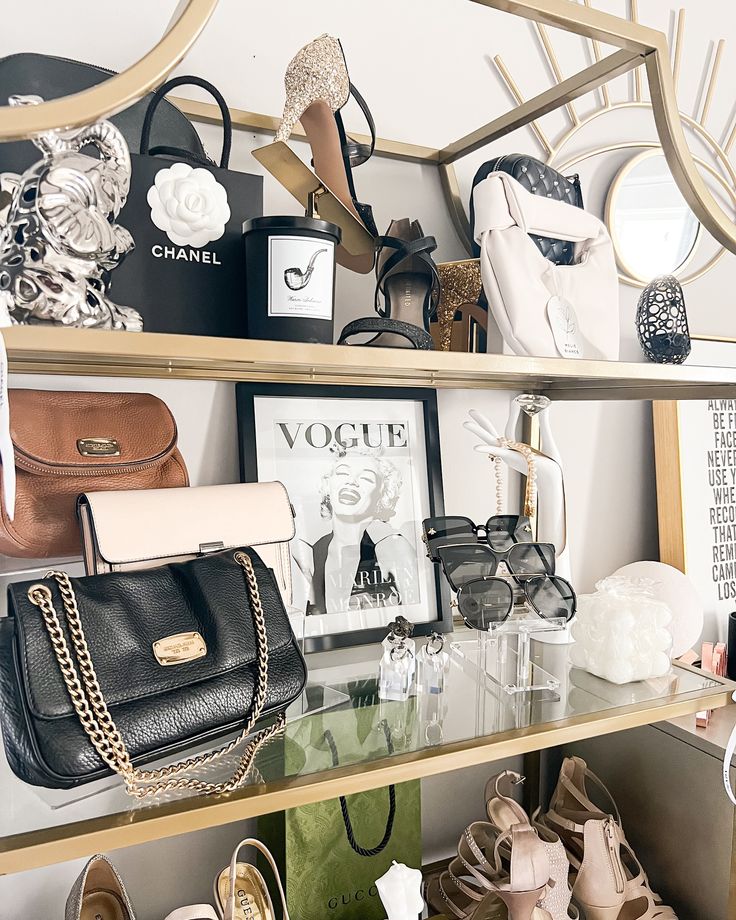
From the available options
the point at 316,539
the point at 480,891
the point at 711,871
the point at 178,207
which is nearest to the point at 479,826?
the point at 480,891

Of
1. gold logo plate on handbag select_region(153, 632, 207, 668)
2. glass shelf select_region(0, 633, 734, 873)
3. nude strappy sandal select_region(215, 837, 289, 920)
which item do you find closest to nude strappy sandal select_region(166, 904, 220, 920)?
nude strappy sandal select_region(215, 837, 289, 920)

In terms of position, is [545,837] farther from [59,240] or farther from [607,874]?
[59,240]

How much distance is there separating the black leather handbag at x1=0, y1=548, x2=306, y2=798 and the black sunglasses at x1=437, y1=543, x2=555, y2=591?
25cm

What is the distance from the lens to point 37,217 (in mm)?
607

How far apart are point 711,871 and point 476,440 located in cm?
67

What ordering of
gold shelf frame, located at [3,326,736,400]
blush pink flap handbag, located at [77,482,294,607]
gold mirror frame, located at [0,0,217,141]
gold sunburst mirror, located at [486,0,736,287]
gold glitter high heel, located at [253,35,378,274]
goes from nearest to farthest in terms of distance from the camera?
1. gold mirror frame, located at [0,0,217,141]
2. gold shelf frame, located at [3,326,736,400]
3. blush pink flap handbag, located at [77,482,294,607]
4. gold glitter high heel, located at [253,35,378,274]
5. gold sunburst mirror, located at [486,0,736,287]

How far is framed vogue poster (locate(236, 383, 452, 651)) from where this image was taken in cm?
97

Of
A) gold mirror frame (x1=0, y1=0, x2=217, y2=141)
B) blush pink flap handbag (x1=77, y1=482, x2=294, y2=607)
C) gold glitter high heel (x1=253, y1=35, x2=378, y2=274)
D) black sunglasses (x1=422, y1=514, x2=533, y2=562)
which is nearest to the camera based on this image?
gold mirror frame (x1=0, y1=0, x2=217, y2=141)

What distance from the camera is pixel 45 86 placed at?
747mm

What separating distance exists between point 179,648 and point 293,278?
1.18 feet

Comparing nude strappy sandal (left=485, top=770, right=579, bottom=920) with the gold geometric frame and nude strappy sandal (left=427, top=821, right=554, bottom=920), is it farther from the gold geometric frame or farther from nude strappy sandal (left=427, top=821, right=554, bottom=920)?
the gold geometric frame

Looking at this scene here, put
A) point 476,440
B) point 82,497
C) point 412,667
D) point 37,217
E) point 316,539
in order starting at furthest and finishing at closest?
point 476,440, point 316,539, point 412,667, point 82,497, point 37,217

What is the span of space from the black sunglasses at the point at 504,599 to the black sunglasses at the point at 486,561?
0.5 inches

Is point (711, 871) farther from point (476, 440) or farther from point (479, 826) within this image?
point (476, 440)
